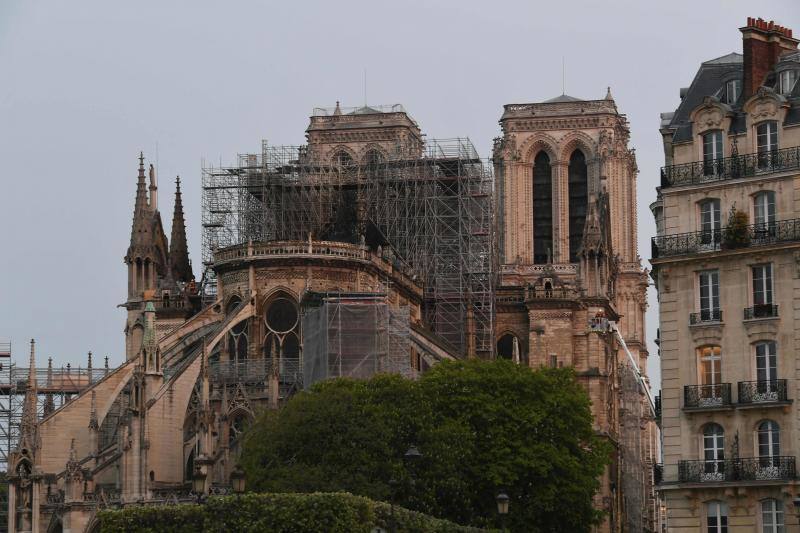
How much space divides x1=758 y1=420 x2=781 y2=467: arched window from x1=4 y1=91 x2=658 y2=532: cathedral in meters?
22.1

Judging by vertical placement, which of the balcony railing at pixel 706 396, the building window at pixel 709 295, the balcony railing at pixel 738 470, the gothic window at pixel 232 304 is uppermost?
the gothic window at pixel 232 304

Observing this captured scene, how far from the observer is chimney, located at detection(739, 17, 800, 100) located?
188 ft

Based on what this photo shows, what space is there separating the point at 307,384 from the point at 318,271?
6.80 metres

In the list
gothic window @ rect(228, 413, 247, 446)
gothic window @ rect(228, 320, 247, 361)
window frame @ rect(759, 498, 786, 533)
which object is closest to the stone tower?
gothic window @ rect(228, 320, 247, 361)

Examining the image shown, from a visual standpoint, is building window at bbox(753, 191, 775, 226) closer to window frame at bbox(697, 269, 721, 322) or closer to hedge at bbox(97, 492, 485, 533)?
window frame at bbox(697, 269, 721, 322)

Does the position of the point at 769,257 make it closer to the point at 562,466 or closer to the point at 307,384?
the point at 562,466

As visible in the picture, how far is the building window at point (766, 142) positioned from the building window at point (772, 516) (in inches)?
351

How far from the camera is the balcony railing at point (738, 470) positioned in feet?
173

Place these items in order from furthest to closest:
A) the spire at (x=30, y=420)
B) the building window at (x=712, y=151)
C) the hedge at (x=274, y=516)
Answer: the spire at (x=30, y=420) < the building window at (x=712, y=151) < the hedge at (x=274, y=516)

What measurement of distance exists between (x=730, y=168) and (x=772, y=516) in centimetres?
939

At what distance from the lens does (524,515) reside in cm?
6919

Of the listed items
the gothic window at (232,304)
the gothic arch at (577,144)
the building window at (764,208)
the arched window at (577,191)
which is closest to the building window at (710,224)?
the building window at (764,208)

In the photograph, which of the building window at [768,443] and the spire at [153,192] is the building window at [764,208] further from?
the spire at [153,192]

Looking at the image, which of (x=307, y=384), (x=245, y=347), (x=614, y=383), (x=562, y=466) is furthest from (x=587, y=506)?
(x=614, y=383)
